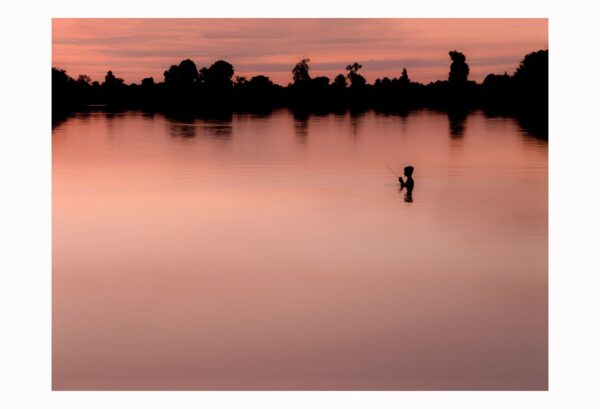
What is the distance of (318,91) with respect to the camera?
8633 millimetres

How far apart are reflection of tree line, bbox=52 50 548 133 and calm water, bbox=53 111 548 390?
468 mm

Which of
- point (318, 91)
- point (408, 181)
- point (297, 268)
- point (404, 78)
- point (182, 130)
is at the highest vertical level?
point (404, 78)

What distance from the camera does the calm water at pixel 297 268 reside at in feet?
21.4

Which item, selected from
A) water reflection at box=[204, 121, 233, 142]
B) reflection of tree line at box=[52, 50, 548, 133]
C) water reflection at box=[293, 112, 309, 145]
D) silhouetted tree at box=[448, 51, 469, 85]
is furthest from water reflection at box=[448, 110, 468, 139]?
water reflection at box=[204, 121, 233, 142]

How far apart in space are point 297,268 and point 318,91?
1766 mm

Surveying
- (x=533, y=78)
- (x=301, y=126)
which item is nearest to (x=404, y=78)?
(x=533, y=78)

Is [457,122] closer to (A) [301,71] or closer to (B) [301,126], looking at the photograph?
(B) [301,126]

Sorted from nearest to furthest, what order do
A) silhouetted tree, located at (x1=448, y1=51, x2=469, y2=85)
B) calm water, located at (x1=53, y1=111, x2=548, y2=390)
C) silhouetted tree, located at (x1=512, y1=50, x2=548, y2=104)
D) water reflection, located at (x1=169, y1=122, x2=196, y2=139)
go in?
1. calm water, located at (x1=53, y1=111, x2=548, y2=390)
2. silhouetted tree, located at (x1=512, y1=50, x2=548, y2=104)
3. silhouetted tree, located at (x1=448, y1=51, x2=469, y2=85)
4. water reflection, located at (x1=169, y1=122, x2=196, y2=139)

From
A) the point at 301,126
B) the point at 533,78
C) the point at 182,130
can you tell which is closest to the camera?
the point at 533,78

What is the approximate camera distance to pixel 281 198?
8.98 metres

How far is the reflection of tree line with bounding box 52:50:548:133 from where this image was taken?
8.27 meters

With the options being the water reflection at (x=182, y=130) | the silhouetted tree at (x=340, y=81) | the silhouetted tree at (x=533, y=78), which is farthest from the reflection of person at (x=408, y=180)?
the water reflection at (x=182, y=130)

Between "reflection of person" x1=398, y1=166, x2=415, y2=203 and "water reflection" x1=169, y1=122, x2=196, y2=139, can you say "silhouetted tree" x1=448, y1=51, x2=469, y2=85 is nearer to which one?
"reflection of person" x1=398, y1=166, x2=415, y2=203
